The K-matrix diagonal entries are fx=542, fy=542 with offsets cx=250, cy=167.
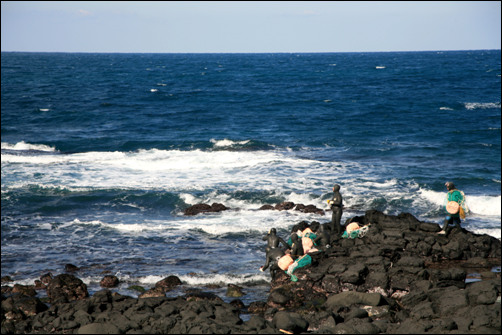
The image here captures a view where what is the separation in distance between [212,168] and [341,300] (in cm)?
2207

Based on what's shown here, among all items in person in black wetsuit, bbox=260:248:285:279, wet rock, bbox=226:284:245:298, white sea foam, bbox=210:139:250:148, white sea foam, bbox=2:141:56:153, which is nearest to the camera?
wet rock, bbox=226:284:245:298

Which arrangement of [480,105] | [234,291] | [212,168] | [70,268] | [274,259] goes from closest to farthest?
[234,291] → [274,259] → [70,268] → [212,168] → [480,105]

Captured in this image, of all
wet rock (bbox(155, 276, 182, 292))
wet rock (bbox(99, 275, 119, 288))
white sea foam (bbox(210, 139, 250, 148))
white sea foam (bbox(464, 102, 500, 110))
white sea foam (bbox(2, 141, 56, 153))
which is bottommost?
wet rock (bbox(99, 275, 119, 288))

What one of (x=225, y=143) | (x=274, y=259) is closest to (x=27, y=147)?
(x=225, y=143)

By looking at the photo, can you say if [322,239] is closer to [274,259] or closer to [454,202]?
[274,259]

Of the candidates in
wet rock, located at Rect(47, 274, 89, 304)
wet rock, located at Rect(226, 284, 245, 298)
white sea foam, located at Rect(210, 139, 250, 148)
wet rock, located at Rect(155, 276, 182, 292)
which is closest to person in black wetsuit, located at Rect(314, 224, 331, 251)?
wet rock, located at Rect(226, 284, 245, 298)

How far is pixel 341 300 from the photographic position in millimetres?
13055

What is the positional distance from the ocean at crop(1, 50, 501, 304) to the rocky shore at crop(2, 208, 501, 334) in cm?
134

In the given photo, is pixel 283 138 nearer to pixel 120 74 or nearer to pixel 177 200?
pixel 177 200

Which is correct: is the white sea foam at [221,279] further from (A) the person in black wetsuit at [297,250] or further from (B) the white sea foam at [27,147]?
(B) the white sea foam at [27,147]

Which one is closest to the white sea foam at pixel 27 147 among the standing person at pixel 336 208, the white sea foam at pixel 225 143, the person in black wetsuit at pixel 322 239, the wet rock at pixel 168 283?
the white sea foam at pixel 225 143

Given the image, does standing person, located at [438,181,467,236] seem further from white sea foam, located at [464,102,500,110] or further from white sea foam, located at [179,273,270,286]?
white sea foam, located at [464,102,500,110]

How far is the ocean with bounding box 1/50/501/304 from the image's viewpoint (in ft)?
64.9

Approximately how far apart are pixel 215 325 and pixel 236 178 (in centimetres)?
2031
